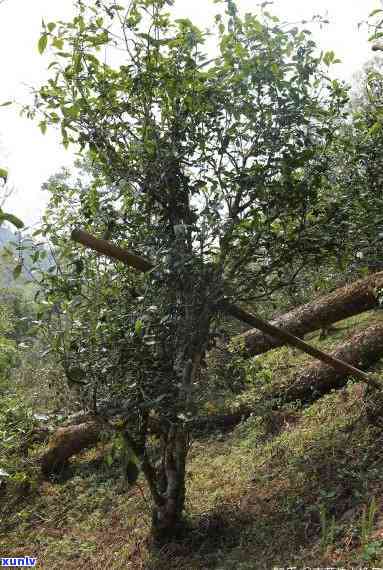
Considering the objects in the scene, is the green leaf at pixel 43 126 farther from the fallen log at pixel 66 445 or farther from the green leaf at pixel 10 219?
the fallen log at pixel 66 445

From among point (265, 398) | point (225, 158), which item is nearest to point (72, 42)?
point (225, 158)

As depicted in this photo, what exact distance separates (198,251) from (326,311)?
539cm

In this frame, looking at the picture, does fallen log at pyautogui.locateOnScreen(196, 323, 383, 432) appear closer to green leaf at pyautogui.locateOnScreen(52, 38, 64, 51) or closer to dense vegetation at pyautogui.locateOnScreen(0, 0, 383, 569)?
dense vegetation at pyautogui.locateOnScreen(0, 0, 383, 569)

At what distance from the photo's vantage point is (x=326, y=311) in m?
8.35

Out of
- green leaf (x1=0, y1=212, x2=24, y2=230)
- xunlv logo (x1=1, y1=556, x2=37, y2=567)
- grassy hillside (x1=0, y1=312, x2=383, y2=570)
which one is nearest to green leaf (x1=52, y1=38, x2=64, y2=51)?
green leaf (x1=0, y1=212, x2=24, y2=230)

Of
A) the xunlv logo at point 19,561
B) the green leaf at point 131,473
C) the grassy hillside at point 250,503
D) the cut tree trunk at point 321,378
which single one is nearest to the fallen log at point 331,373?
the cut tree trunk at point 321,378

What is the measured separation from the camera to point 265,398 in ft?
21.2

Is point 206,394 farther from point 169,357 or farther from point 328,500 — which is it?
point 328,500

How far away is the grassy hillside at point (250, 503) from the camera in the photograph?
12.0 ft

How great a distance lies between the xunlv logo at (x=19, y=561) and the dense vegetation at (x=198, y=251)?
0.58m

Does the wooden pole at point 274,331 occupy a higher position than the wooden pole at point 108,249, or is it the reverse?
the wooden pole at point 108,249

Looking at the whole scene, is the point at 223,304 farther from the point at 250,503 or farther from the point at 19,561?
the point at 19,561

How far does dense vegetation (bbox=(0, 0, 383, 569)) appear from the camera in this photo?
3.42 m

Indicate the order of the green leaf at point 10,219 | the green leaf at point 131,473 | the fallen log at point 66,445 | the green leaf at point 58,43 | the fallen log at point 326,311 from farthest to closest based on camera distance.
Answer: the fallen log at point 326,311, the fallen log at point 66,445, the green leaf at point 131,473, the green leaf at point 58,43, the green leaf at point 10,219
